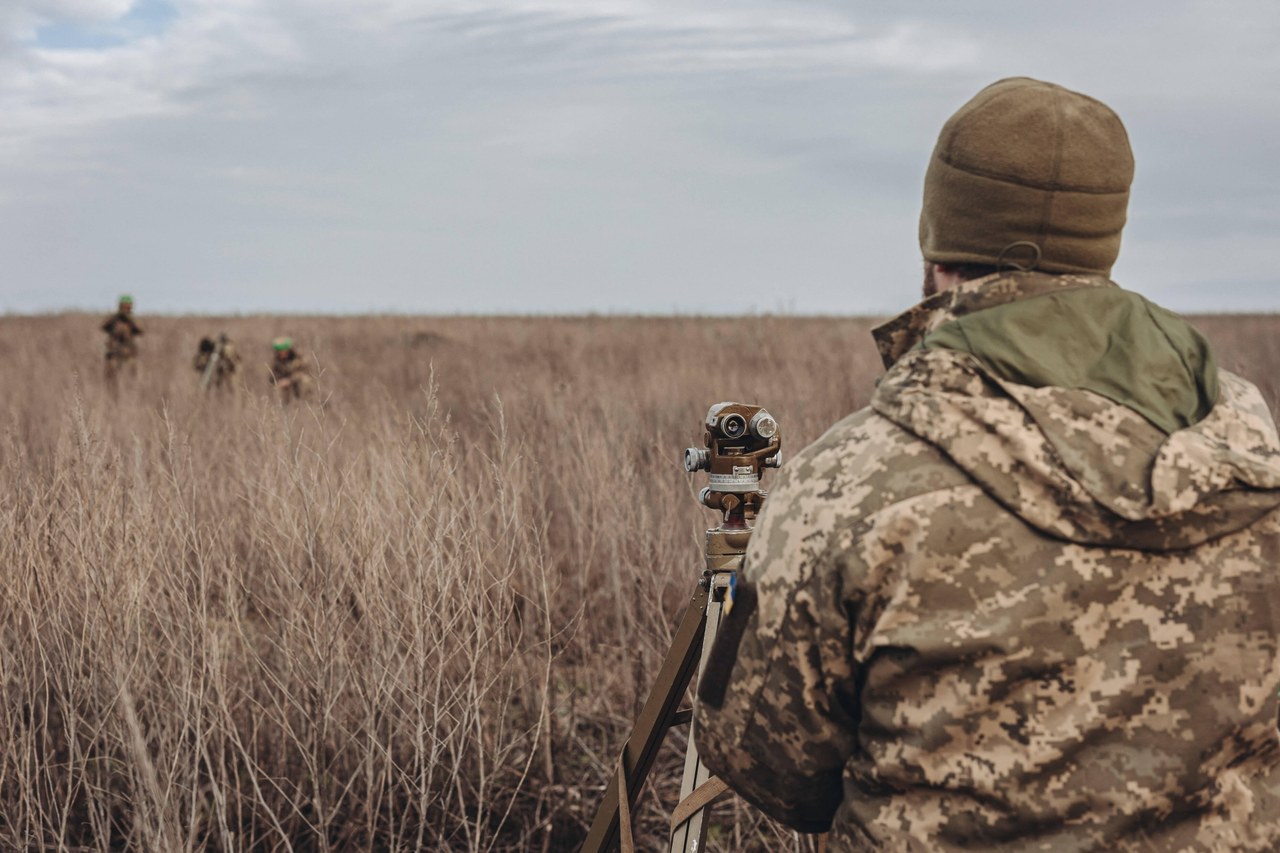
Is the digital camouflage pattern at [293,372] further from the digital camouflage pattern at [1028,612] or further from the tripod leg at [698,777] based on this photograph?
the digital camouflage pattern at [1028,612]

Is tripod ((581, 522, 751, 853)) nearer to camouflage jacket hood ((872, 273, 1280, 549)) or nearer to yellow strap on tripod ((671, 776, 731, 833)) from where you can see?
yellow strap on tripod ((671, 776, 731, 833))

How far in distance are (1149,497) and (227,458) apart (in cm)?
536

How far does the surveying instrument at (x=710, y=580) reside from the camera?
179 centimetres

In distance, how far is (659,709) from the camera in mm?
1904

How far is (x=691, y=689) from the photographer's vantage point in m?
3.78

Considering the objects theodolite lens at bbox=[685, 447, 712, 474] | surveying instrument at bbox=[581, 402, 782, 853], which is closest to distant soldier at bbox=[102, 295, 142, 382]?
surveying instrument at bbox=[581, 402, 782, 853]

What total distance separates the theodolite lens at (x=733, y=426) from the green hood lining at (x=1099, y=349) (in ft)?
1.72

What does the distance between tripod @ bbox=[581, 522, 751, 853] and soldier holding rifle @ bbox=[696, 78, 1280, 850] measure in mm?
449

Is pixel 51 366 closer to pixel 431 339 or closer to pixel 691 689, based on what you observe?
pixel 431 339

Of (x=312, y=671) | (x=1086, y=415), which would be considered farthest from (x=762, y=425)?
(x=312, y=671)

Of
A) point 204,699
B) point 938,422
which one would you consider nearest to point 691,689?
point 204,699

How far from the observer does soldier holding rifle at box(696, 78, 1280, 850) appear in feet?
3.89

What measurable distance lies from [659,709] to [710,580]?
273 millimetres

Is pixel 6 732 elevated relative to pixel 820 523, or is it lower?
lower
